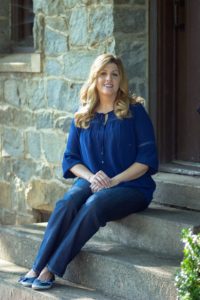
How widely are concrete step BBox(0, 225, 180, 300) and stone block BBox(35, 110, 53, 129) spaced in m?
1.47

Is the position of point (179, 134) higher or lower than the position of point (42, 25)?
lower

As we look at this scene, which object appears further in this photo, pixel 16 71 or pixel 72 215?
pixel 16 71

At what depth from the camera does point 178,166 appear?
23.2 ft

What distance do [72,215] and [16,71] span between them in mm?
2576

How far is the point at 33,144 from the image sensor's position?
8008 millimetres

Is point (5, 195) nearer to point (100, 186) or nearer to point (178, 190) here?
point (178, 190)

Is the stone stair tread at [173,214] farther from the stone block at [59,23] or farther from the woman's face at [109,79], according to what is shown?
the stone block at [59,23]

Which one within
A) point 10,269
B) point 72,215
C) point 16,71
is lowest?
point 10,269

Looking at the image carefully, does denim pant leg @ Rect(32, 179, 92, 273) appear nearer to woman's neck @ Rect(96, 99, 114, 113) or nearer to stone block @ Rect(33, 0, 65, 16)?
woman's neck @ Rect(96, 99, 114, 113)

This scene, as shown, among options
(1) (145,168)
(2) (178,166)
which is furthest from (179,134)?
(1) (145,168)

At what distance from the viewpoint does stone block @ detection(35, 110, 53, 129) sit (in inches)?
305

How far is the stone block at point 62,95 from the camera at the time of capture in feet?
24.4

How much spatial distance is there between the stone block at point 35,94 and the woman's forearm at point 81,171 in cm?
160

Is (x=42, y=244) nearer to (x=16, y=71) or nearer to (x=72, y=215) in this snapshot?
(x=72, y=215)
